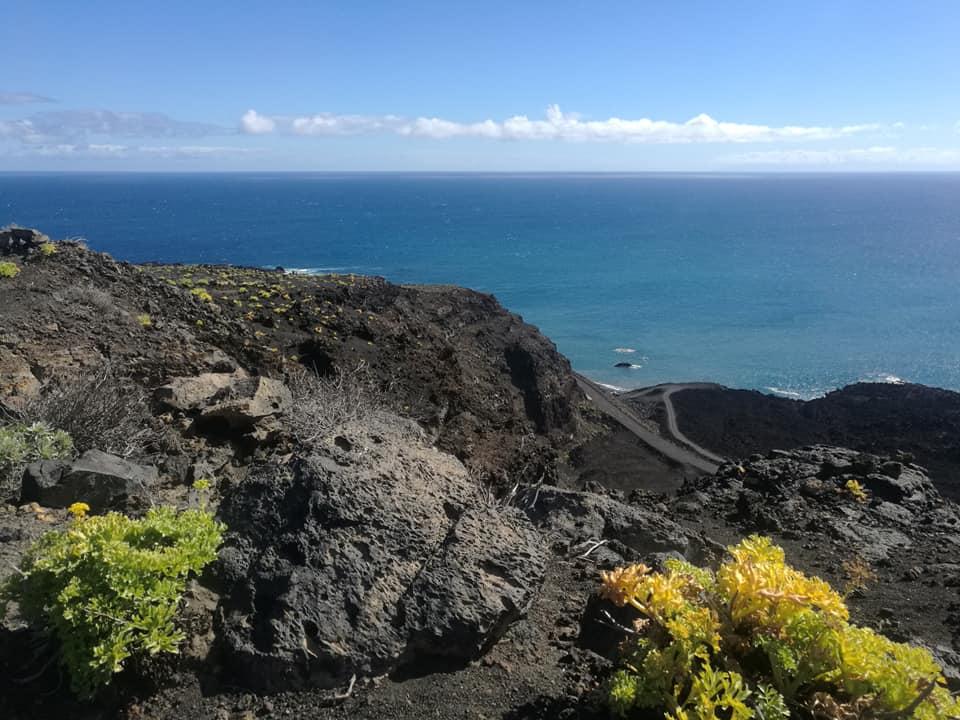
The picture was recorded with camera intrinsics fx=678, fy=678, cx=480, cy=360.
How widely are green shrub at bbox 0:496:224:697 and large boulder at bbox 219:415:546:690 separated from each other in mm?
409

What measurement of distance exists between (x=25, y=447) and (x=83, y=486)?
0.93m

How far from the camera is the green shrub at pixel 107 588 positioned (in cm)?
379

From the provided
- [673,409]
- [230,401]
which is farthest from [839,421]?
[230,401]

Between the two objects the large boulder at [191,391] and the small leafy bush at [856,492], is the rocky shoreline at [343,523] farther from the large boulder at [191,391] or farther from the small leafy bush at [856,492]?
the small leafy bush at [856,492]

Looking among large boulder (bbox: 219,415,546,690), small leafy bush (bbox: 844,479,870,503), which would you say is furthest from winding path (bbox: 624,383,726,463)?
large boulder (bbox: 219,415,546,690)

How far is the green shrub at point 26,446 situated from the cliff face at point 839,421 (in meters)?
28.8

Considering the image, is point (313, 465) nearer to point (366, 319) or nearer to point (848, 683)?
point (848, 683)

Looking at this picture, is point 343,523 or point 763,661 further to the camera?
point 343,523

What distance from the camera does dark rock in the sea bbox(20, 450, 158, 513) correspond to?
21.3ft

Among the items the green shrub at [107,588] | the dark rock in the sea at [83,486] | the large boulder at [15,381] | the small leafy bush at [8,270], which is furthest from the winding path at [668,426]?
the green shrub at [107,588]

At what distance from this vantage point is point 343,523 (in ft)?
15.7

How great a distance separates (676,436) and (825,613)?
31.9m

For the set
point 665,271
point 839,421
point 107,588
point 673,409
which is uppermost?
point 107,588

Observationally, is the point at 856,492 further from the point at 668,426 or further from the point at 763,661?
the point at 668,426
